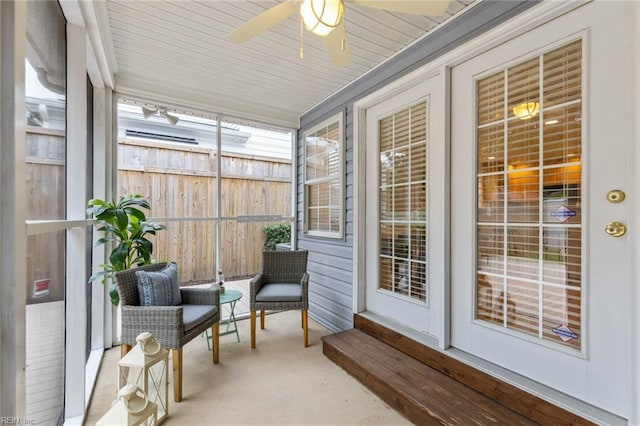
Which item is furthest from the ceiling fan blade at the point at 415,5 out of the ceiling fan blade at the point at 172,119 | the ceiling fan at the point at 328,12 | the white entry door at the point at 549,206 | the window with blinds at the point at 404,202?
the ceiling fan blade at the point at 172,119

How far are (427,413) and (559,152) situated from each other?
167 centimetres

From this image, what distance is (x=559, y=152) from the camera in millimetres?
1580

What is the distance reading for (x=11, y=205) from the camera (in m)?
0.91

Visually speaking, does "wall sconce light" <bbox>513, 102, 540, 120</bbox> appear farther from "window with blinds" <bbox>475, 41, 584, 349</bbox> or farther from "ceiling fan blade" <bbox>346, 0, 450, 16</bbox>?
"ceiling fan blade" <bbox>346, 0, 450, 16</bbox>

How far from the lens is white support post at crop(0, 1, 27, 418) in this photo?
2.89 feet

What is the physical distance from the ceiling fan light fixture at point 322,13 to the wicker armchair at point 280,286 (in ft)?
7.38

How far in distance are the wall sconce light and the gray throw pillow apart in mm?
2760

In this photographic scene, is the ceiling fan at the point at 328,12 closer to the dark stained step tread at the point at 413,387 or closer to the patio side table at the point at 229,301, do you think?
the dark stained step tread at the point at 413,387

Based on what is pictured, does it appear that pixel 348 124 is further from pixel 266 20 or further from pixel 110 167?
pixel 110 167

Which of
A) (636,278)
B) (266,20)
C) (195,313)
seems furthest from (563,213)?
(195,313)

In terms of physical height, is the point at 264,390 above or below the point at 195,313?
below

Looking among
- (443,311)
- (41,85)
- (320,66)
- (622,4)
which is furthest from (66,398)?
(622,4)

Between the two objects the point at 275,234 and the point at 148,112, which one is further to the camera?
the point at 275,234

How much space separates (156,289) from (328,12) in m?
2.17
